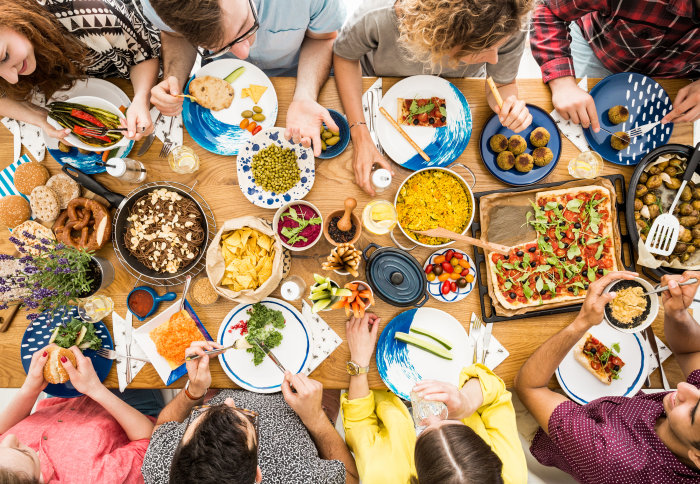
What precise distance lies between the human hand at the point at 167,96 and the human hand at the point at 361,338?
58.4 inches

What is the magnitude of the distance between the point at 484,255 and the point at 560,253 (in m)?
0.43

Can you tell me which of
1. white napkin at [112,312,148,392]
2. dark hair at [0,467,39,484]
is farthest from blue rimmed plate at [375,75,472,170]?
dark hair at [0,467,39,484]

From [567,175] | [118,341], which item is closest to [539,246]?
[567,175]

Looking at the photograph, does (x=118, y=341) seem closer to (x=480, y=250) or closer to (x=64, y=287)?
(x=64, y=287)

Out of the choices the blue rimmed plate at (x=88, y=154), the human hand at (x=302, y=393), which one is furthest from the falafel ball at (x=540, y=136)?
the blue rimmed plate at (x=88, y=154)

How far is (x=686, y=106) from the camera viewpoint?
6.64ft

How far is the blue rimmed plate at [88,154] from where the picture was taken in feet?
6.66

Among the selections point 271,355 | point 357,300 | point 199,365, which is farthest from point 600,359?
point 199,365

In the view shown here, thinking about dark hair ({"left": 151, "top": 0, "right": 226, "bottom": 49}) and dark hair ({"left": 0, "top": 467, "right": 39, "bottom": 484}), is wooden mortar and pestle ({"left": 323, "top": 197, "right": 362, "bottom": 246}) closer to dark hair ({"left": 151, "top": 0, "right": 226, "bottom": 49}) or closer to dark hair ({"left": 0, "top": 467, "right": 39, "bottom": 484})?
dark hair ({"left": 151, "top": 0, "right": 226, "bottom": 49})

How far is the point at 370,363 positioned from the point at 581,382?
3.82ft

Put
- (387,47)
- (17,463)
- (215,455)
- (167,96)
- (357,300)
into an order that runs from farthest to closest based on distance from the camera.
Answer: (387,47) < (167,96) < (357,300) < (17,463) < (215,455)

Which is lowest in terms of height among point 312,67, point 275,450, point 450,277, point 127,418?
point 127,418

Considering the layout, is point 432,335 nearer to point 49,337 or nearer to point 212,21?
point 212,21

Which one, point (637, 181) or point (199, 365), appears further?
point (637, 181)
